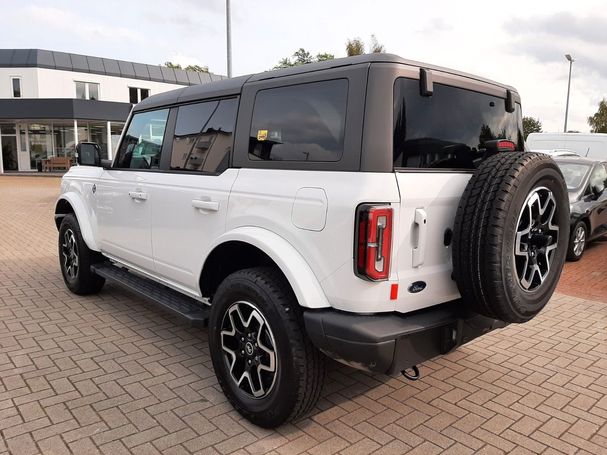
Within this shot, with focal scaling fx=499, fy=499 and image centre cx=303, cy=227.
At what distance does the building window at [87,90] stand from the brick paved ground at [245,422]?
29.7m

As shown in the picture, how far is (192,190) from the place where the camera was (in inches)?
136

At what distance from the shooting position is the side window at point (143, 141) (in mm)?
4039

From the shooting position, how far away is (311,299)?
254 cm

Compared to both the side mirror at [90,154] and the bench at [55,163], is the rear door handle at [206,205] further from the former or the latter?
the bench at [55,163]

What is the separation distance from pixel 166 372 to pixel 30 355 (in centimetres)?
118

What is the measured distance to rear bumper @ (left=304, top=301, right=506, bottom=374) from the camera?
2408mm

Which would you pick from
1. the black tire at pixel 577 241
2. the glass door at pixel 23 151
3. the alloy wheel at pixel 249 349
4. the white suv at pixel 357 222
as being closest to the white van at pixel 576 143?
the black tire at pixel 577 241

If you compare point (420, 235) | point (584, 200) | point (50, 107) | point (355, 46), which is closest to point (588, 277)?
point (584, 200)

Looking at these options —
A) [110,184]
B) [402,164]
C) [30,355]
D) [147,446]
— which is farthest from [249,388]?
[110,184]

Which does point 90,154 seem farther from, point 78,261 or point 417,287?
point 417,287

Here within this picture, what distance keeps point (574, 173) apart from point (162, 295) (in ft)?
24.5

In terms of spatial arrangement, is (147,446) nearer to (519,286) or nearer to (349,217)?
(349,217)

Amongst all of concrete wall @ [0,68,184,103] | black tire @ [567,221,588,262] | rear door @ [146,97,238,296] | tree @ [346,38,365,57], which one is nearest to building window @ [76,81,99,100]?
concrete wall @ [0,68,184,103]

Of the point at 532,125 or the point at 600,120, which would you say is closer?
the point at 600,120
